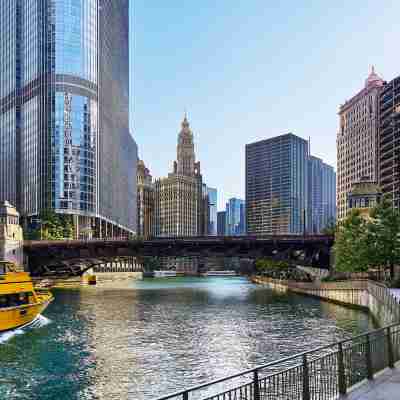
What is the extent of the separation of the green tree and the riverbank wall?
10.9ft

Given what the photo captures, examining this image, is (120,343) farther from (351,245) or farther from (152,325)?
(351,245)

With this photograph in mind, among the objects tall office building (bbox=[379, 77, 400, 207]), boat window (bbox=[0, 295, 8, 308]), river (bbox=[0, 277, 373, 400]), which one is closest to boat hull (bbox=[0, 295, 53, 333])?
boat window (bbox=[0, 295, 8, 308])

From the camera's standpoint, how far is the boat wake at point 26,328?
1848 inches

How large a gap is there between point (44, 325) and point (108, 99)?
152 meters

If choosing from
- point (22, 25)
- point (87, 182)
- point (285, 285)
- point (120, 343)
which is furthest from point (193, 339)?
point (22, 25)

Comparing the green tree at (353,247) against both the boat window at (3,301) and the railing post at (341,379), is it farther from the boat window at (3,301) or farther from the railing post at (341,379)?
the railing post at (341,379)

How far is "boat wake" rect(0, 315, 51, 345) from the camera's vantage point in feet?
154

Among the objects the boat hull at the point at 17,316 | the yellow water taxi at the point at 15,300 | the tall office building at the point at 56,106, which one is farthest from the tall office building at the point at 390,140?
the yellow water taxi at the point at 15,300

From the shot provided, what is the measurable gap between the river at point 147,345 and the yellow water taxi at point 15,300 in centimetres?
132

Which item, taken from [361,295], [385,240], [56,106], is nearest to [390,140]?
[56,106]

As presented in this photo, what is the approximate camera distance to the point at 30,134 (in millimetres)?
173750

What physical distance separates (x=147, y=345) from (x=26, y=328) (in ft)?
52.4

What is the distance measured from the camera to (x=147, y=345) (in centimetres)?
4362

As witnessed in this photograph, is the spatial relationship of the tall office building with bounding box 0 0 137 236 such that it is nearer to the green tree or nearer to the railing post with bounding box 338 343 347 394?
the green tree
